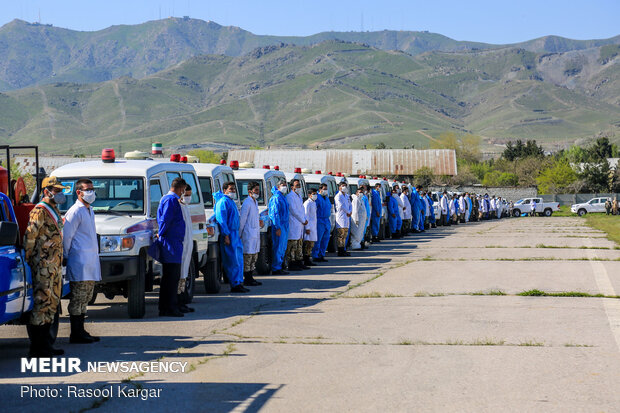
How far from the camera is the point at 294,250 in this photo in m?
19.2

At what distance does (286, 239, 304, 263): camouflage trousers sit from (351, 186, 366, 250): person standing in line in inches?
247

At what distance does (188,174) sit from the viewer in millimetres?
14172

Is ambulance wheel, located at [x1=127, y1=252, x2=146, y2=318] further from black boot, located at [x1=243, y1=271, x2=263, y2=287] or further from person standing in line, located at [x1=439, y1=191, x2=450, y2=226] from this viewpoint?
person standing in line, located at [x1=439, y1=191, x2=450, y2=226]

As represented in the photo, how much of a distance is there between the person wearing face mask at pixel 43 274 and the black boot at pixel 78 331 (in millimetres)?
660

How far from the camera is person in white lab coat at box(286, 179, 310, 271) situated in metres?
18.8

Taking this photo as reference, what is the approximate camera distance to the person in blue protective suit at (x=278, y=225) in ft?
57.9

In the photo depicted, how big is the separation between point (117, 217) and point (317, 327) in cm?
311

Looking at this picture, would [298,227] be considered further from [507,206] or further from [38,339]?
[507,206]

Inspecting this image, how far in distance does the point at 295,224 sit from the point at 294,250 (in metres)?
0.64

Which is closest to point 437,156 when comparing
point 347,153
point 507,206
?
point 347,153

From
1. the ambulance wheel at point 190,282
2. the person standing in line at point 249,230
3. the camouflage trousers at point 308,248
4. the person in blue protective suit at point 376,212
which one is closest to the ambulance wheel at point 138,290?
the ambulance wheel at point 190,282

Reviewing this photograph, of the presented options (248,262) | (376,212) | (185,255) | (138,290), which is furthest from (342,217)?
(138,290)

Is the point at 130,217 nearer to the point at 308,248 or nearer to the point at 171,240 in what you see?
the point at 171,240

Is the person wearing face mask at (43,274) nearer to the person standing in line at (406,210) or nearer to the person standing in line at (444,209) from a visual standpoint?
the person standing in line at (406,210)
